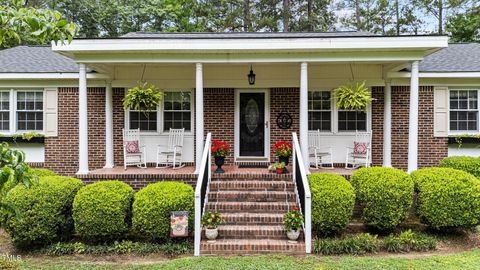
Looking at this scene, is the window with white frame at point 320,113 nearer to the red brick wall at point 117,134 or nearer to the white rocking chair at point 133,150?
the white rocking chair at point 133,150

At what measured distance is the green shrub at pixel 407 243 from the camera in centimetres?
569

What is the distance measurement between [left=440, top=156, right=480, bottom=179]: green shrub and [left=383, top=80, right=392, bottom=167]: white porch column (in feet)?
4.02

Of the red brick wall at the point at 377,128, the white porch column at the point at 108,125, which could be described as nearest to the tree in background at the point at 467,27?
the red brick wall at the point at 377,128

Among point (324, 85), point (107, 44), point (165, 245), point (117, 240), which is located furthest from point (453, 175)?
point (107, 44)

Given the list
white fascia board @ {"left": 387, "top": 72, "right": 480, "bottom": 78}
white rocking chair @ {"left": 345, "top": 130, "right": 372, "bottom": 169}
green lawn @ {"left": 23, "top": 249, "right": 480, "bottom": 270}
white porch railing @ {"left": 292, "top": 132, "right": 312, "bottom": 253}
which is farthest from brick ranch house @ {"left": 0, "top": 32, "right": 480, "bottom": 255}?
green lawn @ {"left": 23, "top": 249, "right": 480, "bottom": 270}

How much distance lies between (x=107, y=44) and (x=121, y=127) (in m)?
2.62

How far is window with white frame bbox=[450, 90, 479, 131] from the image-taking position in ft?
28.9

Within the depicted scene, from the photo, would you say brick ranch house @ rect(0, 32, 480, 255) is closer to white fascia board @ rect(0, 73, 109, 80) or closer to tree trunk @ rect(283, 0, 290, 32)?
white fascia board @ rect(0, 73, 109, 80)

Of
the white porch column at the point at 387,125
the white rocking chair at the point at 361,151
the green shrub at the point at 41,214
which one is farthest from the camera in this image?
the white porch column at the point at 387,125

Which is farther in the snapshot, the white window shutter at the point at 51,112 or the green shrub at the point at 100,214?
the white window shutter at the point at 51,112

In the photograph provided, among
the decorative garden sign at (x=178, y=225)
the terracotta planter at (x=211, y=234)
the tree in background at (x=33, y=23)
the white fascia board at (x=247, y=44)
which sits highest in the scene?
the white fascia board at (x=247, y=44)

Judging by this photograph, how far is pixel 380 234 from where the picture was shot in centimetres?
629

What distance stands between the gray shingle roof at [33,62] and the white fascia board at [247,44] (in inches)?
91.8

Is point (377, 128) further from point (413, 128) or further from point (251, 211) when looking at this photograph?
point (251, 211)
